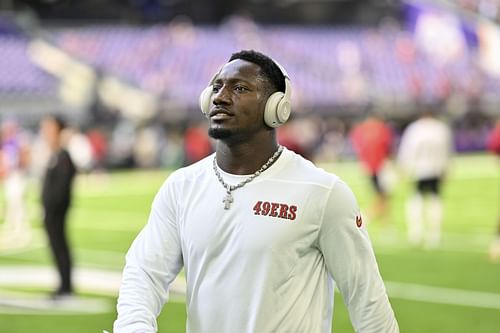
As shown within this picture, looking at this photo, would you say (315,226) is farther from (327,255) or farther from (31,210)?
(31,210)

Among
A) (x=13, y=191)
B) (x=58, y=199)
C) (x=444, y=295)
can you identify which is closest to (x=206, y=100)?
(x=58, y=199)

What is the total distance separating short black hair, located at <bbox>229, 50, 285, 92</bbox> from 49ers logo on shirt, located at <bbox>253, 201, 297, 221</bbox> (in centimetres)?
44

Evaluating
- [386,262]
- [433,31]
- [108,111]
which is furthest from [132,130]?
[386,262]

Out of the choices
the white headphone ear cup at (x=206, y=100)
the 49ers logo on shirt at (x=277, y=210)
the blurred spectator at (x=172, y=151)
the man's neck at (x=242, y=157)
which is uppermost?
the white headphone ear cup at (x=206, y=100)

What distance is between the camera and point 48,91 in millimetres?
39281

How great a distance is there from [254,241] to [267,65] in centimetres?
64

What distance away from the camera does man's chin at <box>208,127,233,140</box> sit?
349 centimetres

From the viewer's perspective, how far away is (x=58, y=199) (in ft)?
36.5

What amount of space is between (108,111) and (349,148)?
9.16 m

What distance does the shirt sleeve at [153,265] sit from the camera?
135 inches

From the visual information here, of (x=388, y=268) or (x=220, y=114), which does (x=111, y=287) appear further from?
(x=220, y=114)

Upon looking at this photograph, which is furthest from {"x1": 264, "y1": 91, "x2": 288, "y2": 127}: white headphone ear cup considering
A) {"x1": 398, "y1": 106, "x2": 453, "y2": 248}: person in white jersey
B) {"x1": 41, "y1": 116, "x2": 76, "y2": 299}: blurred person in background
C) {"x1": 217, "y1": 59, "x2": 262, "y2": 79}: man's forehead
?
{"x1": 398, "y1": 106, "x2": 453, "y2": 248}: person in white jersey

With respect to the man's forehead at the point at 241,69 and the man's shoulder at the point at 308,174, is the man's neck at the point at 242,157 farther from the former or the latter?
the man's forehead at the point at 241,69

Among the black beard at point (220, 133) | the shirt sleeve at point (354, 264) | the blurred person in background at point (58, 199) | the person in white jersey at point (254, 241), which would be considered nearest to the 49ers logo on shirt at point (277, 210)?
the person in white jersey at point (254, 241)
